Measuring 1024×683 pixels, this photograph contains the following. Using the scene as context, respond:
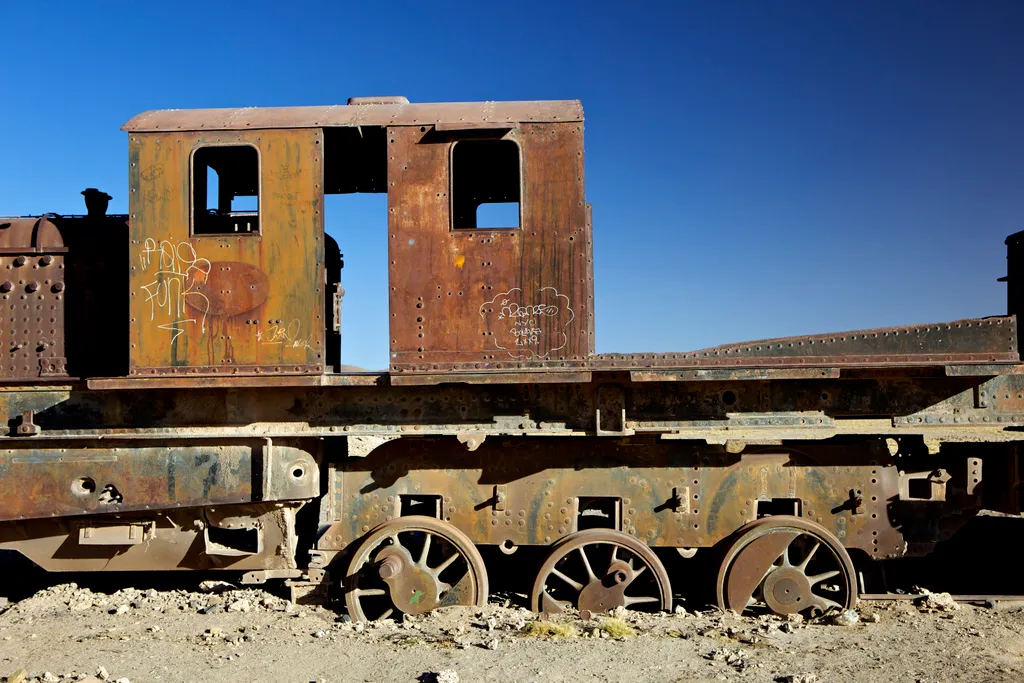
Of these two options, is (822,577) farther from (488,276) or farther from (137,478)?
(137,478)

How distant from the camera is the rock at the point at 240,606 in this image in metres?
6.62

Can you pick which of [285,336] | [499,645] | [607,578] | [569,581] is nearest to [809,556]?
[607,578]

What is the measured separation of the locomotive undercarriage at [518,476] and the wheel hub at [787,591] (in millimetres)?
18

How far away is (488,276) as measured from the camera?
5996 millimetres

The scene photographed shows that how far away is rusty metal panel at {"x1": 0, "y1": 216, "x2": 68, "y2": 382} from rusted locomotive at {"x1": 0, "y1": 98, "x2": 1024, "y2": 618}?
0.02 m

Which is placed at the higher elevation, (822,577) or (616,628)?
(822,577)

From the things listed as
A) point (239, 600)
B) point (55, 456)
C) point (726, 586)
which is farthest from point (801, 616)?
point (55, 456)

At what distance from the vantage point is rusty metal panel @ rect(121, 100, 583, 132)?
6098 mm

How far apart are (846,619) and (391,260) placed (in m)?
4.48

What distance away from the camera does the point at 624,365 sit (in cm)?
595

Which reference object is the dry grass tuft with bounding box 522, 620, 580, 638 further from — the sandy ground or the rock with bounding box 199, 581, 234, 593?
the rock with bounding box 199, 581, 234, 593

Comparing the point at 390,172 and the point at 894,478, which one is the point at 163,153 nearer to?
the point at 390,172

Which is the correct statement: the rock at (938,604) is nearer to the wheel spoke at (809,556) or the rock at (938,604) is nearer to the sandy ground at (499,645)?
the sandy ground at (499,645)

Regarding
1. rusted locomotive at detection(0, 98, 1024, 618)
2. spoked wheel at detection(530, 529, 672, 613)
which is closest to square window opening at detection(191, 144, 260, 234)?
rusted locomotive at detection(0, 98, 1024, 618)
